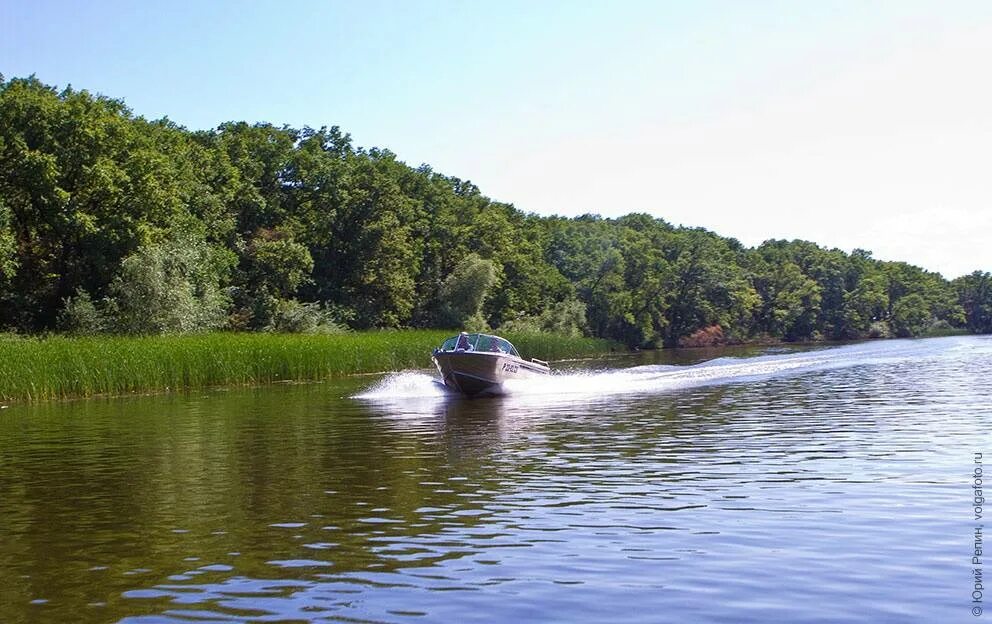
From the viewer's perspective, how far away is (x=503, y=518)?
42.4ft

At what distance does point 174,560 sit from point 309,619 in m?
3.11

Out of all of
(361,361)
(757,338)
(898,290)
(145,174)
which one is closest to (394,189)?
(145,174)

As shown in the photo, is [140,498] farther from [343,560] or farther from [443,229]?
[443,229]

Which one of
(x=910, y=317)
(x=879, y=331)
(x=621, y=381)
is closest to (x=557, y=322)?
(x=621, y=381)

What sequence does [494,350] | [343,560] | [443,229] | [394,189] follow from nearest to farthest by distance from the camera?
[343,560] < [494,350] < [394,189] < [443,229]

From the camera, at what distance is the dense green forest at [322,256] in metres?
58.2

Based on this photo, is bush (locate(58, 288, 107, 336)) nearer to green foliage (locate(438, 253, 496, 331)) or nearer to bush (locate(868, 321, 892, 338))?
green foliage (locate(438, 253, 496, 331))

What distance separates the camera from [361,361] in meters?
54.9

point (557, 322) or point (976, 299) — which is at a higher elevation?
point (976, 299)

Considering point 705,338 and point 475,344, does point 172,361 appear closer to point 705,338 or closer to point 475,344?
point 475,344

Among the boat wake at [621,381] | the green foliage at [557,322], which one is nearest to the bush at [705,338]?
the green foliage at [557,322]

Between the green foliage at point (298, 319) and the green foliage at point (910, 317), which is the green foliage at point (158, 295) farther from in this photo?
the green foliage at point (910, 317)

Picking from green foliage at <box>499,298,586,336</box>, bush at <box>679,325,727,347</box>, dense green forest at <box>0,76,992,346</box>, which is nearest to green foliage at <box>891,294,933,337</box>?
dense green forest at <box>0,76,992,346</box>

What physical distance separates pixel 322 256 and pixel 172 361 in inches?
1753
